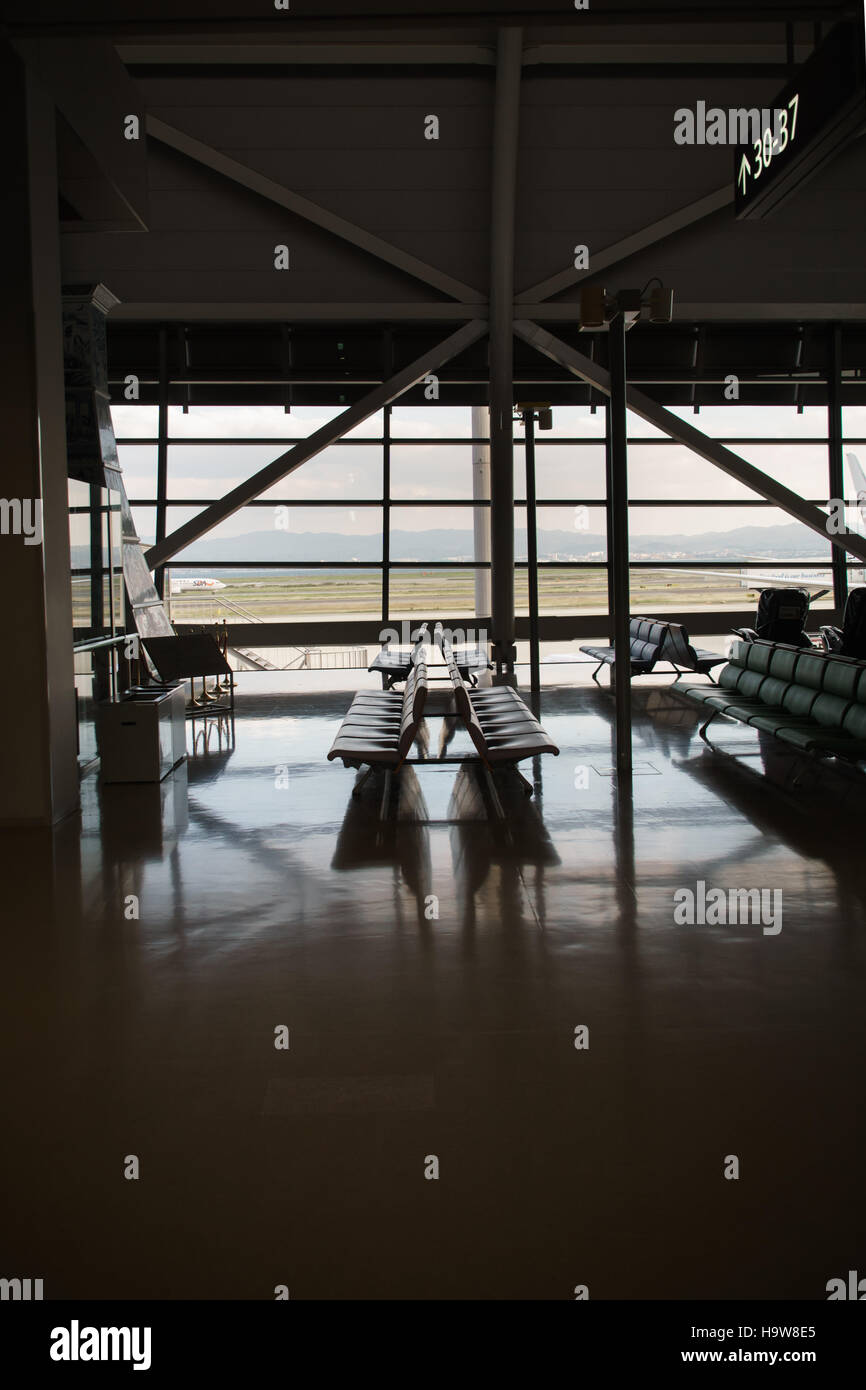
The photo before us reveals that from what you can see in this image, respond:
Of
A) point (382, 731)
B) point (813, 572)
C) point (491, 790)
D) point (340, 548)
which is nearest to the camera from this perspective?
point (491, 790)

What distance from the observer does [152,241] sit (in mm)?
14039

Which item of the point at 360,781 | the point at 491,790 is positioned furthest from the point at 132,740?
the point at 491,790

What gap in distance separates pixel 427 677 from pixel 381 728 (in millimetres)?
2333

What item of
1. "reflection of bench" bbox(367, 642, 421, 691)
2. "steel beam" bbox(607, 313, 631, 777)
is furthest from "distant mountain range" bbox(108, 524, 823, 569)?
"steel beam" bbox(607, 313, 631, 777)

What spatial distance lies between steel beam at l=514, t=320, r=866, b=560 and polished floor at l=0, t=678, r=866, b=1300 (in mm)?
8729

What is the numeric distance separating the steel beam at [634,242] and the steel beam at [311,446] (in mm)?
936

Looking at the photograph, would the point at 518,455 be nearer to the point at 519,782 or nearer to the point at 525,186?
the point at 525,186

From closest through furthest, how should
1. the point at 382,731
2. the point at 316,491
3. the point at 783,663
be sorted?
the point at 382,731 < the point at 783,663 < the point at 316,491

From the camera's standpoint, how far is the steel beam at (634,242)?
46.0ft

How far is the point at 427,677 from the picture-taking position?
10430 mm

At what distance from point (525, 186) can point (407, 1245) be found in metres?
13.9

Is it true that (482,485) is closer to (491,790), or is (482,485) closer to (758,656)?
(758,656)
